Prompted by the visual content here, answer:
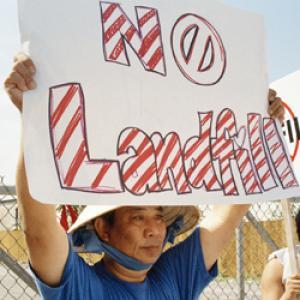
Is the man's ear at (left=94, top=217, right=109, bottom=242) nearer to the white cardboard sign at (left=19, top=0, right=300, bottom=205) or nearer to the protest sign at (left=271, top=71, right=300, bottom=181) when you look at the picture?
the white cardboard sign at (left=19, top=0, right=300, bottom=205)

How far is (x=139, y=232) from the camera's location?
5.70ft

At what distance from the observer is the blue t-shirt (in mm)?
1496

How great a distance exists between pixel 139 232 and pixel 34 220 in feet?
1.50

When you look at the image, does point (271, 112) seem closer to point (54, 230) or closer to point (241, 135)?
point (241, 135)

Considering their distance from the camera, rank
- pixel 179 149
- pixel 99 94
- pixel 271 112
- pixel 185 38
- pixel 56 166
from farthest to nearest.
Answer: pixel 271 112
pixel 185 38
pixel 179 149
pixel 99 94
pixel 56 166

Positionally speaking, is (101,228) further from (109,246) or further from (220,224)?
(220,224)

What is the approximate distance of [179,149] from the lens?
1.58 meters

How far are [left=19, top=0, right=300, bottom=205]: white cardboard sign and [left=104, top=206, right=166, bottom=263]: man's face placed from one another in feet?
0.93

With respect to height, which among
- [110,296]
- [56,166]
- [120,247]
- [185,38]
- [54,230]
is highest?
[185,38]

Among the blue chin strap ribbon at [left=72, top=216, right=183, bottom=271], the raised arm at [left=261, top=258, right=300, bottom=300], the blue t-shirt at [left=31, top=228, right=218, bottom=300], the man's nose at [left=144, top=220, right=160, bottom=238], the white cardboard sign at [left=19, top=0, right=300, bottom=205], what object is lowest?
the raised arm at [left=261, top=258, right=300, bottom=300]

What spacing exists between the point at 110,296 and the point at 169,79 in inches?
29.1

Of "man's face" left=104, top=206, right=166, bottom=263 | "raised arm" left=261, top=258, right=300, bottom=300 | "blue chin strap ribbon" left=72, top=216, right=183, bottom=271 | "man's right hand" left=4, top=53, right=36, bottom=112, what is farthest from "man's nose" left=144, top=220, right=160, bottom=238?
"raised arm" left=261, top=258, right=300, bottom=300

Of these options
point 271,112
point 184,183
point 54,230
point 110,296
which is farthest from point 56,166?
point 271,112

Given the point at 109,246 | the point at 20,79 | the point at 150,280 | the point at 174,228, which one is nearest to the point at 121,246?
the point at 109,246
